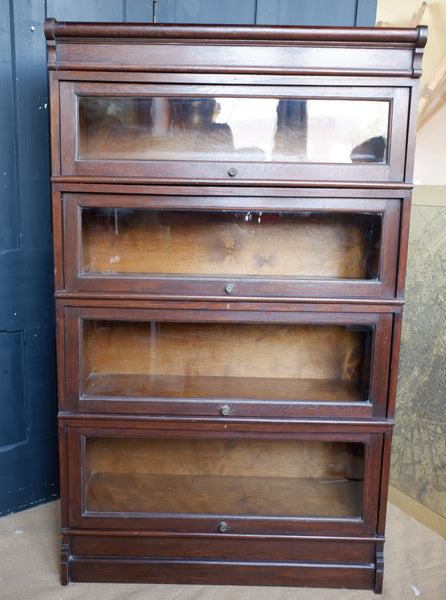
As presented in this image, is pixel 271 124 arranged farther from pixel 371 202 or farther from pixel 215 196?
pixel 371 202

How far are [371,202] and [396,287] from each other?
0.28 metres

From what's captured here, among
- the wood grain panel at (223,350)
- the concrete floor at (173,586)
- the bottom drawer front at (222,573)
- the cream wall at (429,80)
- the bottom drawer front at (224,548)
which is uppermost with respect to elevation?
the cream wall at (429,80)

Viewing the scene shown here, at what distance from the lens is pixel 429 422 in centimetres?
229

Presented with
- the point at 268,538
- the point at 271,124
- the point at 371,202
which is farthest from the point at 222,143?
the point at 268,538

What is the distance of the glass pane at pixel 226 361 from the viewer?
1882 millimetres

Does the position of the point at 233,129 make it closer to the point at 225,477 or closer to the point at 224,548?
the point at 225,477

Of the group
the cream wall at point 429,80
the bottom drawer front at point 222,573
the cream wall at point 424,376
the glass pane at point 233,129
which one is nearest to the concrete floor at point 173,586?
the bottom drawer front at point 222,573

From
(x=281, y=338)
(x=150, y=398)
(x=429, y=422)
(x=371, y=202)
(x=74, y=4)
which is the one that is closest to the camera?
(x=371, y=202)

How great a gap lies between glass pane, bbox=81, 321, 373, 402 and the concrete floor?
2.20 feet

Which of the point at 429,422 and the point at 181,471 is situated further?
the point at 429,422

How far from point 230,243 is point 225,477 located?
2.80 ft

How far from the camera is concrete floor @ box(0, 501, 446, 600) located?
188cm

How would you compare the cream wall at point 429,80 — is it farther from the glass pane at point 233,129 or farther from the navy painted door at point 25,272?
the navy painted door at point 25,272

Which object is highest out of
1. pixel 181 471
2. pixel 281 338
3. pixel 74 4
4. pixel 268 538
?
pixel 74 4
